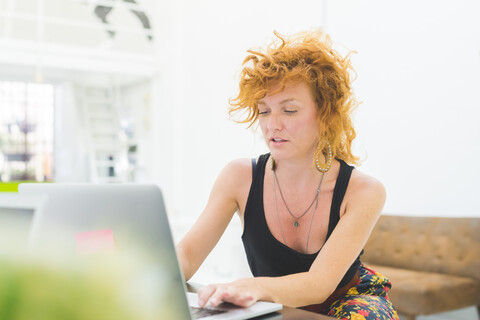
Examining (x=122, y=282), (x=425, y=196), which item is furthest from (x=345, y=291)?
(x=425, y=196)

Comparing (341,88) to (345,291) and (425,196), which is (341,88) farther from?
(425,196)

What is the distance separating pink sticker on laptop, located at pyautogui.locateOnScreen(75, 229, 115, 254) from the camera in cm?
52

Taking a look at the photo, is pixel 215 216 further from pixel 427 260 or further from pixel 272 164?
pixel 427 260

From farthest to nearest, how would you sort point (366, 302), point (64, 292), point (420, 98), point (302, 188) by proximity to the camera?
1. point (420, 98)
2. point (302, 188)
3. point (366, 302)
4. point (64, 292)

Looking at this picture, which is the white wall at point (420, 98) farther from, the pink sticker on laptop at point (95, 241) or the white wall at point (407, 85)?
the pink sticker on laptop at point (95, 241)

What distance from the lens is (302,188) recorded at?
1.44m

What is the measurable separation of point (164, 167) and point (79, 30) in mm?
2099

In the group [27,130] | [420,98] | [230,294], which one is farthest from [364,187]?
[27,130]

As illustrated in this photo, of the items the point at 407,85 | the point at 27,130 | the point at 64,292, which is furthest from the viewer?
the point at 27,130

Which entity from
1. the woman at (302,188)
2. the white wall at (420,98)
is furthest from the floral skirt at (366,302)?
the white wall at (420,98)

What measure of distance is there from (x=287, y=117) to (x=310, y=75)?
0.41 ft

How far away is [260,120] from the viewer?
4.39ft

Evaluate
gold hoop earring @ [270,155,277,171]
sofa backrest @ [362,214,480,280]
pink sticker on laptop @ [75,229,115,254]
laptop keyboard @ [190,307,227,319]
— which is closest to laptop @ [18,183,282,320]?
pink sticker on laptop @ [75,229,115,254]

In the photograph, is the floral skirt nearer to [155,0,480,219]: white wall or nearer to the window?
[155,0,480,219]: white wall
